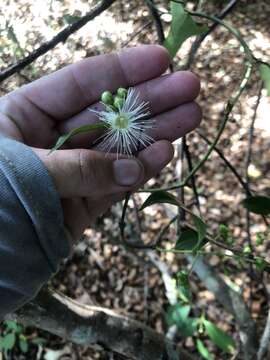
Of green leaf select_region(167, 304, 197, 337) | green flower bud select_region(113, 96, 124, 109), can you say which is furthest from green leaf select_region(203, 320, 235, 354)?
green flower bud select_region(113, 96, 124, 109)

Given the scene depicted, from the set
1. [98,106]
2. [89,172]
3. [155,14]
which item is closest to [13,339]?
[98,106]

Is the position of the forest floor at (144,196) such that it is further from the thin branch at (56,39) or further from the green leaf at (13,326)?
the thin branch at (56,39)

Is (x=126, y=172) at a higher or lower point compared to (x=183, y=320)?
higher

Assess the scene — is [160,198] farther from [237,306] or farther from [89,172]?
[237,306]

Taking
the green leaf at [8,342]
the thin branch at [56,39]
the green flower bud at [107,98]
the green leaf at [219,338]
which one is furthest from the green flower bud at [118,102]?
the green leaf at [8,342]

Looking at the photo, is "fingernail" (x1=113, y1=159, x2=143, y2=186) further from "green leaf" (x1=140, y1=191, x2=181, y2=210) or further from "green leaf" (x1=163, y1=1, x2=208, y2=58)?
"green leaf" (x1=163, y1=1, x2=208, y2=58)

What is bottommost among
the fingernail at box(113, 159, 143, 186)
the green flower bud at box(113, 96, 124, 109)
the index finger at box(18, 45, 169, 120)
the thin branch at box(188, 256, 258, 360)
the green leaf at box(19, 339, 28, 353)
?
the green leaf at box(19, 339, 28, 353)
